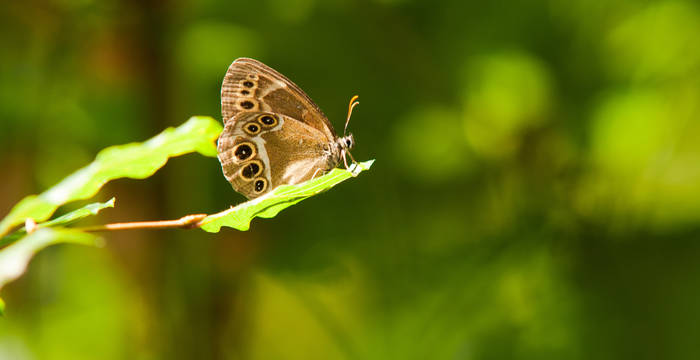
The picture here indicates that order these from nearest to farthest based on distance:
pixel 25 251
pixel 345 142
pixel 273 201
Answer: pixel 25 251, pixel 273 201, pixel 345 142

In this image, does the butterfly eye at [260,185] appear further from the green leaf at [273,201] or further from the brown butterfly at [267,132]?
the green leaf at [273,201]

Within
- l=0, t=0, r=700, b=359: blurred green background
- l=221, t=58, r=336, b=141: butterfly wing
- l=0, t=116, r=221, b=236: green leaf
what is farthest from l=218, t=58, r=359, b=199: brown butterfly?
l=0, t=0, r=700, b=359: blurred green background

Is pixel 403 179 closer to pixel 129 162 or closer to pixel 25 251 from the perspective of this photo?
pixel 129 162

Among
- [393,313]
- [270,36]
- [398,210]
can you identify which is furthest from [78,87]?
[393,313]

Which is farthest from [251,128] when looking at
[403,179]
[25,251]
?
[403,179]

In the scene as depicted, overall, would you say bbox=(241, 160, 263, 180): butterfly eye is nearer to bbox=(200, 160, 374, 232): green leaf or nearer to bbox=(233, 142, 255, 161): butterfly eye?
bbox=(233, 142, 255, 161): butterfly eye

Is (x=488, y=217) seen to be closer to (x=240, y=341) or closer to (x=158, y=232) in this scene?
(x=240, y=341)

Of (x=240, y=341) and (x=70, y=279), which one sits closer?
(x=240, y=341)
